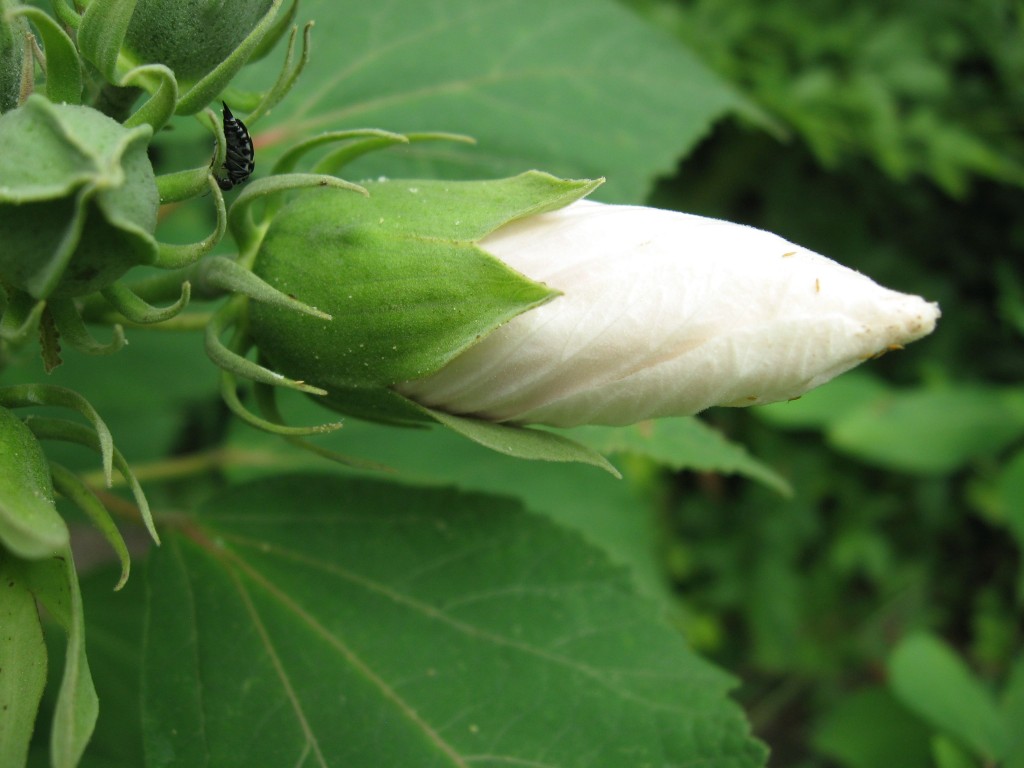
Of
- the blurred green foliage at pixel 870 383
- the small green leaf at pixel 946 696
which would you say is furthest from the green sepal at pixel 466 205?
the blurred green foliage at pixel 870 383

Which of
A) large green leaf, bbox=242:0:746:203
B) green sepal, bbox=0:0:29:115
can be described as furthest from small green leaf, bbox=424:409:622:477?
large green leaf, bbox=242:0:746:203

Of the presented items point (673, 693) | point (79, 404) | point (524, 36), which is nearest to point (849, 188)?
point (524, 36)

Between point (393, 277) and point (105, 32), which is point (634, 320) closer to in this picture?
point (393, 277)

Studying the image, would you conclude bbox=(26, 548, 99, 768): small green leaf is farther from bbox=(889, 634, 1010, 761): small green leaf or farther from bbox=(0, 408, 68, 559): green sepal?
bbox=(889, 634, 1010, 761): small green leaf

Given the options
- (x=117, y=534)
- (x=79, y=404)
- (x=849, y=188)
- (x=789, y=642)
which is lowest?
(x=789, y=642)

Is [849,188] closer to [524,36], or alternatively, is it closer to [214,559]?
[524,36]

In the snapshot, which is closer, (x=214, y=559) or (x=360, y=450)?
(x=214, y=559)
